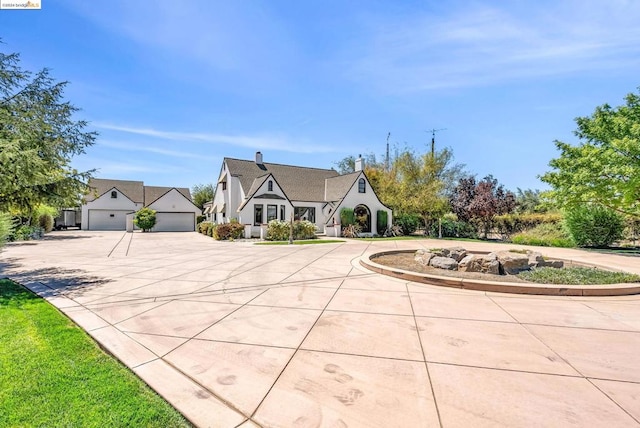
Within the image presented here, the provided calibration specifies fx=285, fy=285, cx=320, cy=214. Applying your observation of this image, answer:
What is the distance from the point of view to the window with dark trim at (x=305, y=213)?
27.4m

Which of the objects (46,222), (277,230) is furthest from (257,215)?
(46,222)

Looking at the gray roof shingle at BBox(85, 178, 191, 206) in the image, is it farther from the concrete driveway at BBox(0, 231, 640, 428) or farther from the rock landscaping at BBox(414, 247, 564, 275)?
the concrete driveway at BBox(0, 231, 640, 428)

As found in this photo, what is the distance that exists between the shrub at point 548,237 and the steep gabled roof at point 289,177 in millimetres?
17335

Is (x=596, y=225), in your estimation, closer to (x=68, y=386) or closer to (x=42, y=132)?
(x=68, y=386)

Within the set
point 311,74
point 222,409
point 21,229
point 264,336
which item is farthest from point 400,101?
point 21,229

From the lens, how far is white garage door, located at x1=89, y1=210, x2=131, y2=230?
36031mm

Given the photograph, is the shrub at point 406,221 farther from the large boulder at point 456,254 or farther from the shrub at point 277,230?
the large boulder at point 456,254

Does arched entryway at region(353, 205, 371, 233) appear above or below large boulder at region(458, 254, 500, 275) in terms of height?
above

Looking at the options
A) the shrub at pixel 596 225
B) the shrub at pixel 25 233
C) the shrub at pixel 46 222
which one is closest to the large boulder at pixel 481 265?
the shrub at pixel 596 225

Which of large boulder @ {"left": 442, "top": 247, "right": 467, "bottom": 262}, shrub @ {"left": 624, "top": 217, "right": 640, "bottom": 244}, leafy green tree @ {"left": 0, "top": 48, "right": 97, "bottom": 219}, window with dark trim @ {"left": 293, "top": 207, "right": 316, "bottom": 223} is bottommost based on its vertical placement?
large boulder @ {"left": 442, "top": 247, "right": 467, "bottom": 262}

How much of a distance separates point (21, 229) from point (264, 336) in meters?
27.6

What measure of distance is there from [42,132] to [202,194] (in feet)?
159

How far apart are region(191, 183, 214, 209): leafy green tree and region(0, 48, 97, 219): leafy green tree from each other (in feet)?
147

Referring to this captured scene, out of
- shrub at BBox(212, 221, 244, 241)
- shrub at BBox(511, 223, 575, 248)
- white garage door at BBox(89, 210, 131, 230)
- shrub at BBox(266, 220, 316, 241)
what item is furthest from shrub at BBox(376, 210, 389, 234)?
white garage door at BBox(89, 210, 131, 230)
